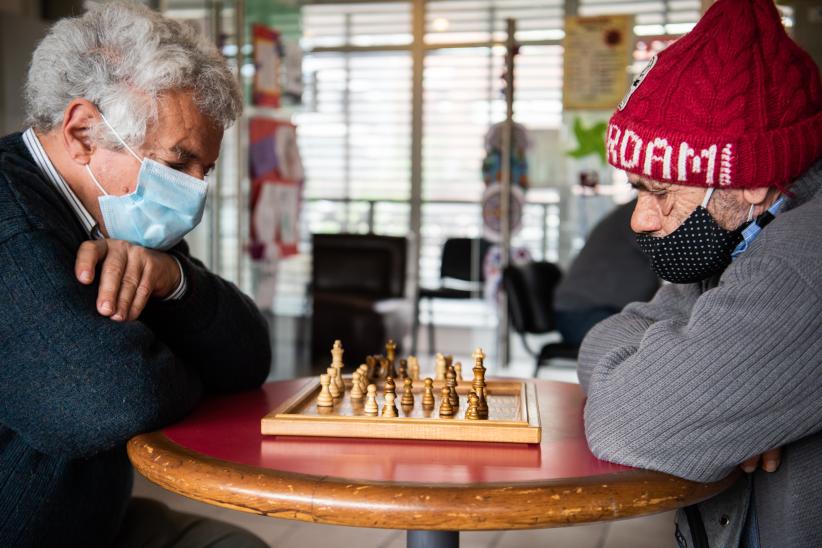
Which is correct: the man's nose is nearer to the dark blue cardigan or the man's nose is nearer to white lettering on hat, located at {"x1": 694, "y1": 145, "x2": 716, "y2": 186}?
white lettering on hat, located at {"x1": 694, "y1": 145, "x2": 716, "y2": 186}

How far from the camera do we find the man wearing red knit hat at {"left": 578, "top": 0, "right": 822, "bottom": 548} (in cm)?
122

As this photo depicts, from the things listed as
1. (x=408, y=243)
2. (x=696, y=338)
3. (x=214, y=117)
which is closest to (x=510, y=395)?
(x=696, y=338)

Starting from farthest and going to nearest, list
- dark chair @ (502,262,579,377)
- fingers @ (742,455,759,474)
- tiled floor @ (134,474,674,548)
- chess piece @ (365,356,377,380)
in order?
1. dark chair @ (502,262,579,377)
2. tiled floor @ (134,474,674,548)
3. chess piece @ (365,356,377,380)
4. fingers @ (742,455,759,474)

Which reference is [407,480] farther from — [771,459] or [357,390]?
[771,459]

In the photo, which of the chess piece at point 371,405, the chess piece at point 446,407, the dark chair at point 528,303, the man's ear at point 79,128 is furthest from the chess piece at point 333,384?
the dark chair at point 528,303

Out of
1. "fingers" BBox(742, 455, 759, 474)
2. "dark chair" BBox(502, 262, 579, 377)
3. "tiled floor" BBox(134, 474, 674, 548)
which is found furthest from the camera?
"dark chair" BBox(502, 262, 579, 377)

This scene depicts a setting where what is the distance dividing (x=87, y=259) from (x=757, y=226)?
1.04m

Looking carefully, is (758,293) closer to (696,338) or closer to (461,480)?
(696,338)

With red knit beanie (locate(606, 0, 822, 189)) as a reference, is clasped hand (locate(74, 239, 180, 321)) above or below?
below

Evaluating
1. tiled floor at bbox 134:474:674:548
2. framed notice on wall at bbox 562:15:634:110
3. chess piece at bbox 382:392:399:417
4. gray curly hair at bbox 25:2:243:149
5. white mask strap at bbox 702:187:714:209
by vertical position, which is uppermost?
framed notice on wall at bbox 562:15:634:110

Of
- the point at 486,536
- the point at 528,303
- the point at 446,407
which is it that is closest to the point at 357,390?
the point at 446,407

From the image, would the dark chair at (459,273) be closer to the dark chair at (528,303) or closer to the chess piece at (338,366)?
the dark chair at (528,303)

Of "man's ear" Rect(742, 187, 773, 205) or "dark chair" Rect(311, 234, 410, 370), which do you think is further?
"dark chair" Rect(311, 234, 410, 370)

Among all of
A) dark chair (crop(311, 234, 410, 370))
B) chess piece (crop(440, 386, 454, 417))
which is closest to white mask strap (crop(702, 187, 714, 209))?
chess piece (crop(440, 386, 454, 417))
